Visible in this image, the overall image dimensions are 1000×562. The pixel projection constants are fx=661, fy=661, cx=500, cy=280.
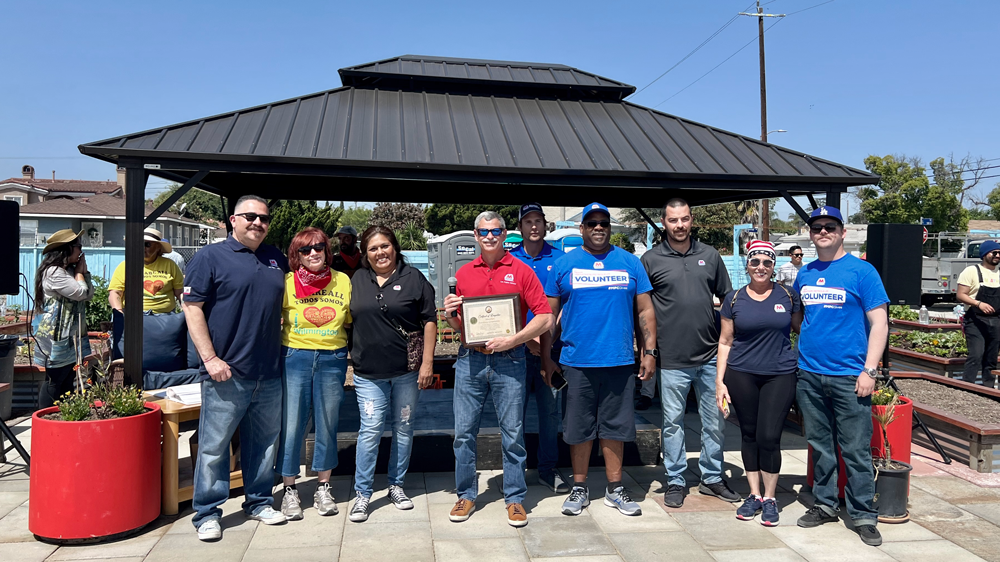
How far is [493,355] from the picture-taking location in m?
4.25

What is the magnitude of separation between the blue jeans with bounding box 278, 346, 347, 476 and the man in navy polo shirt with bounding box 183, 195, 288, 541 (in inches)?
4.3

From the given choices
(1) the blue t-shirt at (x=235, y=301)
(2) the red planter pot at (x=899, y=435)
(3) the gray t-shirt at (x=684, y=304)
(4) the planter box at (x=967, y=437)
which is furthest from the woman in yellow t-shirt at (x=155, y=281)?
(4) the planter box at (x=967, y=437)

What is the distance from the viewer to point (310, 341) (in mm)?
4223

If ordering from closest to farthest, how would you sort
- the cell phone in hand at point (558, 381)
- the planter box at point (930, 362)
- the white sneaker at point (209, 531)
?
the white sneaker at point (209, 531), the cell phone in hand at point (558, 381), the planter box at point (930, 362)

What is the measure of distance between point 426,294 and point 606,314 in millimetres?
1189

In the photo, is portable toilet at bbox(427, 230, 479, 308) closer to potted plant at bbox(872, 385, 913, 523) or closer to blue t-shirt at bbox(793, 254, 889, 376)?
potted plant at bbox(872, 385, 913, 523)

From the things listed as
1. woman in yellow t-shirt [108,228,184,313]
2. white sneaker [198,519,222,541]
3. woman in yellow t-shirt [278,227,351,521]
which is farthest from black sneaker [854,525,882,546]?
woman in yellow t-shirt [108,228,184,313]

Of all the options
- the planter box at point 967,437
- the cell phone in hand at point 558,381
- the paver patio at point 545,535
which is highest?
the cell phone in hand at point 558,381

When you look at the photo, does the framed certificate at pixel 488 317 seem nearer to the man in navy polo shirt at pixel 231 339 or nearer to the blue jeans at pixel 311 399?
the blue jeans at pixel 311 399

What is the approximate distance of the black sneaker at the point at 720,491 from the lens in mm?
4676

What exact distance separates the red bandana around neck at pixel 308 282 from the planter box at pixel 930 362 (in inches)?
333

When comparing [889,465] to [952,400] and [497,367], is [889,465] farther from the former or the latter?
[952,400]

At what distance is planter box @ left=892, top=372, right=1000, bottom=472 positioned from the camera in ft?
17.5

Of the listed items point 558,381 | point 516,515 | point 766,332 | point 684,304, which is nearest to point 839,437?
point 766,332
